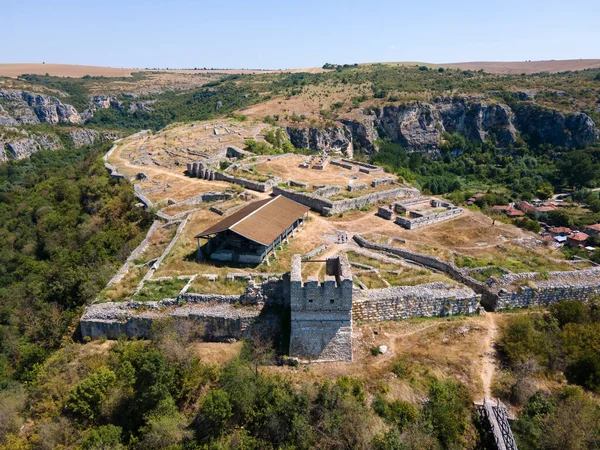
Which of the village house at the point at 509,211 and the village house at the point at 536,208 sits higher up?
the village house at the point at 509,211

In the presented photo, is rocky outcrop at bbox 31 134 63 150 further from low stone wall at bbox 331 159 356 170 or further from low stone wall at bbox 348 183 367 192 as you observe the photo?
low stone wall at bbox 348 183 367 192

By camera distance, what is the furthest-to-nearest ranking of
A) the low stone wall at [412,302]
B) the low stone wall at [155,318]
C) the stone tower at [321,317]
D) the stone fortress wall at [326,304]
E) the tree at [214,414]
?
1. the low stone wall at [412,302]
2. the low stone wall at [155,318]
3. the stone fortress wall at [326,304]
4. the stone tower at [321,317]
5. the tree at [214,414]

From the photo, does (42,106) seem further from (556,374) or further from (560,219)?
(556,374)

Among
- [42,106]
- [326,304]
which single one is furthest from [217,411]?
[42,106]

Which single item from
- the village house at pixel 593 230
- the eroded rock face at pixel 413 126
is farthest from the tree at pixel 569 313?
the eroded rock face at pixel 413 126

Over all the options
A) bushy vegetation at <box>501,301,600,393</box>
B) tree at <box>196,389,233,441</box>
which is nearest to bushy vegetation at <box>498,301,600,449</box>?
bushy vegetation at <box>501,301,600,393</box>

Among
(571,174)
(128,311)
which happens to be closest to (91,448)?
(128,311)

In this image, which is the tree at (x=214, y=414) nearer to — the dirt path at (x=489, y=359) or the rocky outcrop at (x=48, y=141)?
the dirt path at (x=489, y=359)

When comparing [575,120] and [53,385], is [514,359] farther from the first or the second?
[575,120]
